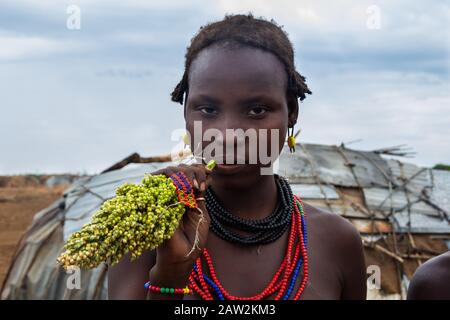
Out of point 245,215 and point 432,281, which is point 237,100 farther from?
point 432,281

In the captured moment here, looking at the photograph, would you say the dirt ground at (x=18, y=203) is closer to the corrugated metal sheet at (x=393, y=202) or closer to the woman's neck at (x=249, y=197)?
the corrugated metal sheet at (x=393, y=202)

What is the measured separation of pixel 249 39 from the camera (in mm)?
2326

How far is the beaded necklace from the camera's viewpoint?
229cm

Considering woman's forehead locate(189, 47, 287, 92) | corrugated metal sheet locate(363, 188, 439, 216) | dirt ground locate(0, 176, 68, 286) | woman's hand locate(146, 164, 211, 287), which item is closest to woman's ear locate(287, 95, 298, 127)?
woman's forehead locate(189, 47, 287, 92)

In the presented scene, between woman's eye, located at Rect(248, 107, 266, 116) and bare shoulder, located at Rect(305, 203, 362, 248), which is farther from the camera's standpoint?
bare shoulder, located at Rect(305, 203, 362, 248)

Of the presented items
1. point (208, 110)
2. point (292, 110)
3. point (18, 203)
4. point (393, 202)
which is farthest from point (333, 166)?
point (18, 203)

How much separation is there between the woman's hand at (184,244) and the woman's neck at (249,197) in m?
0.29

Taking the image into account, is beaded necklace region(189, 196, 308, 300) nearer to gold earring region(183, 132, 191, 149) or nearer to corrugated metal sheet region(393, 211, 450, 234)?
gold earring region(183, 132, 191, 149)

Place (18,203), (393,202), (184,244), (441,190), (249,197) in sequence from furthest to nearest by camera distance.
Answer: (18,203), (441,190), (393,202), (249,197), (184,244)

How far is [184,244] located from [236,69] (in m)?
0.64

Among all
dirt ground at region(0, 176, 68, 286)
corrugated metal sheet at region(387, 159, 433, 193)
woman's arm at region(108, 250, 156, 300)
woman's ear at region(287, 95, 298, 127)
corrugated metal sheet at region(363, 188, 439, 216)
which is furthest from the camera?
dirt ground at region(0, 176, 68, 286)

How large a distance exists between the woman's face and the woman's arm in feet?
1.29

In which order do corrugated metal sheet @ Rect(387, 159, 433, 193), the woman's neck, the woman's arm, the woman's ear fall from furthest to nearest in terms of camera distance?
1. corrugated metal sheet @ Rect(387, 159, 433, 193)
2. the woman's ear
3. the woman's neck
4. the woman's arm
